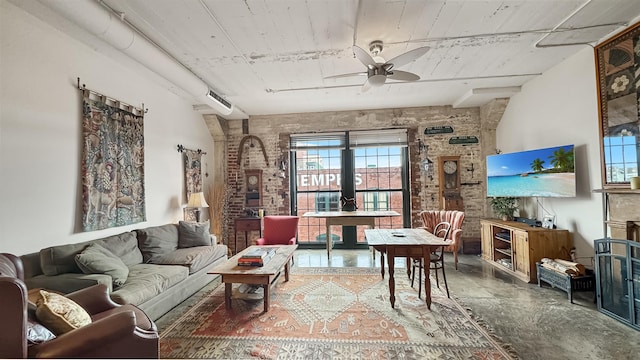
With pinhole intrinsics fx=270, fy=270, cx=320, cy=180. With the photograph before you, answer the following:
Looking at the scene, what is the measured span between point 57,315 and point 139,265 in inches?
68.1

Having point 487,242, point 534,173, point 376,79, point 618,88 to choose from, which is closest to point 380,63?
point 376,79

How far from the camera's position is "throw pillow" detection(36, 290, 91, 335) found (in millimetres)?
1588

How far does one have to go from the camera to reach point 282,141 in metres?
6.05

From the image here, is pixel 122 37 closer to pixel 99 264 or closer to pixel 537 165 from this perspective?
pixel 99 264

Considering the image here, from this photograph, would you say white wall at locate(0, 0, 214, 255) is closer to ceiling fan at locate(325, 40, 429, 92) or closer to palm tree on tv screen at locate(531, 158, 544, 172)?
ceiling fan at locate(325, 40, 429, 92)

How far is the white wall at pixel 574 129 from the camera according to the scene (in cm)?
327

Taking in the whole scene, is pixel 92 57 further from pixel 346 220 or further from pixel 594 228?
pixel 594 228

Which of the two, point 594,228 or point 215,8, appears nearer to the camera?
point 215,8

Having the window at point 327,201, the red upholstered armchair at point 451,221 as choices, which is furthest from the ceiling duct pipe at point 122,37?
the red upholstered armchair at point 451,221

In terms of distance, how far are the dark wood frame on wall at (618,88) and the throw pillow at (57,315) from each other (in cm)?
488

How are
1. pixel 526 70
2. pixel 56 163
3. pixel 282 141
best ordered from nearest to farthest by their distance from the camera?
pixel 56 163, pixel 526 70, pixel 282 141

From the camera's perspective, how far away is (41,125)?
260 cm

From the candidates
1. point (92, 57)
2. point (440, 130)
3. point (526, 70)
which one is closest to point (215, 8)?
point (92, 57)

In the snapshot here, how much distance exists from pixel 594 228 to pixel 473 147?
263cm
